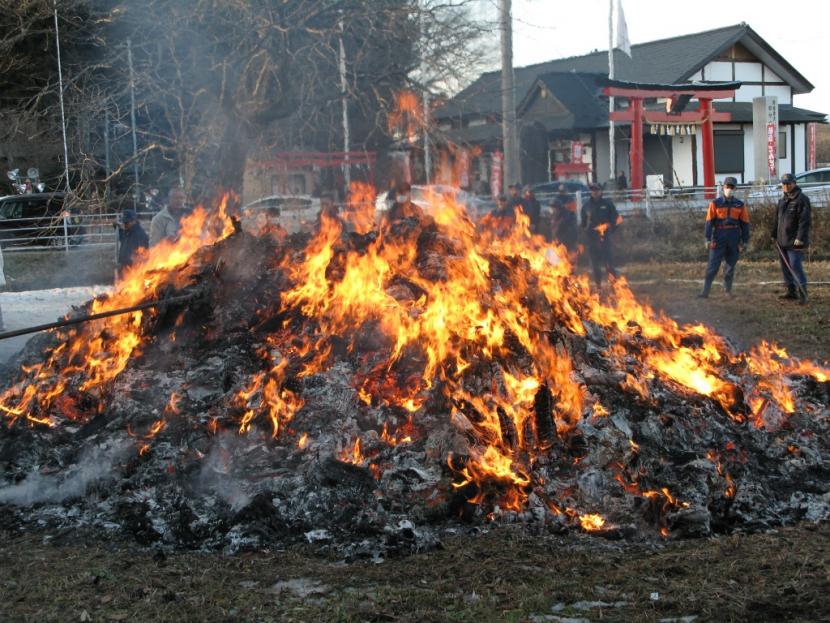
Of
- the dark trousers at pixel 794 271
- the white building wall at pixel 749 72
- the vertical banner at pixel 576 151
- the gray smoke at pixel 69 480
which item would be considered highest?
the white building wall at pixel 749 72

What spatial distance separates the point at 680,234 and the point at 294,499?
54.1 ft

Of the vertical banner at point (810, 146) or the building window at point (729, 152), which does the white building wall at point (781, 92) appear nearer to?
the vertical banner at point (810, 146)

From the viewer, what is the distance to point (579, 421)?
5.77 m

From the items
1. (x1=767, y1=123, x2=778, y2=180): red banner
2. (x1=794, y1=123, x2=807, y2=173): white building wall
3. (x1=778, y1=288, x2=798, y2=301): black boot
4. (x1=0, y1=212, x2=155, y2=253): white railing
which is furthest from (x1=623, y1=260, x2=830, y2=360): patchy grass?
(x1=794, y1=123, x2=807, y2=173): white building wall

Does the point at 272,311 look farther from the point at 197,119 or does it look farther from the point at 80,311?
the point at 197,119

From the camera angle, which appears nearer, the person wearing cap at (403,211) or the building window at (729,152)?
the person wearing cap at (403,211)

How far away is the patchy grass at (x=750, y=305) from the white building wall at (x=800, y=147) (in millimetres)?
25134

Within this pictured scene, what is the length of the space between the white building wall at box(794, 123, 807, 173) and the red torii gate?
43.0 feet

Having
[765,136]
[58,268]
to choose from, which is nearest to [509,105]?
[765,136]

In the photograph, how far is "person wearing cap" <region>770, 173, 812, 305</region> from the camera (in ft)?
39.8

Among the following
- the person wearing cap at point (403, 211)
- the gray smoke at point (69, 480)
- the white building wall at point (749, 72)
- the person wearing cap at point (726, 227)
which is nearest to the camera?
the gray smoke at point (69, 480)

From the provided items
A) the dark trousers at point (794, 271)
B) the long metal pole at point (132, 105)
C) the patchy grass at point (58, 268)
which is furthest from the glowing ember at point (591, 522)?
the patchy grass at point (58, 268)

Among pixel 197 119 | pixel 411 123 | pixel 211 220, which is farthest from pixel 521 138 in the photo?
pixel 211 220

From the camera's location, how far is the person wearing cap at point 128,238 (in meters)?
11.3
